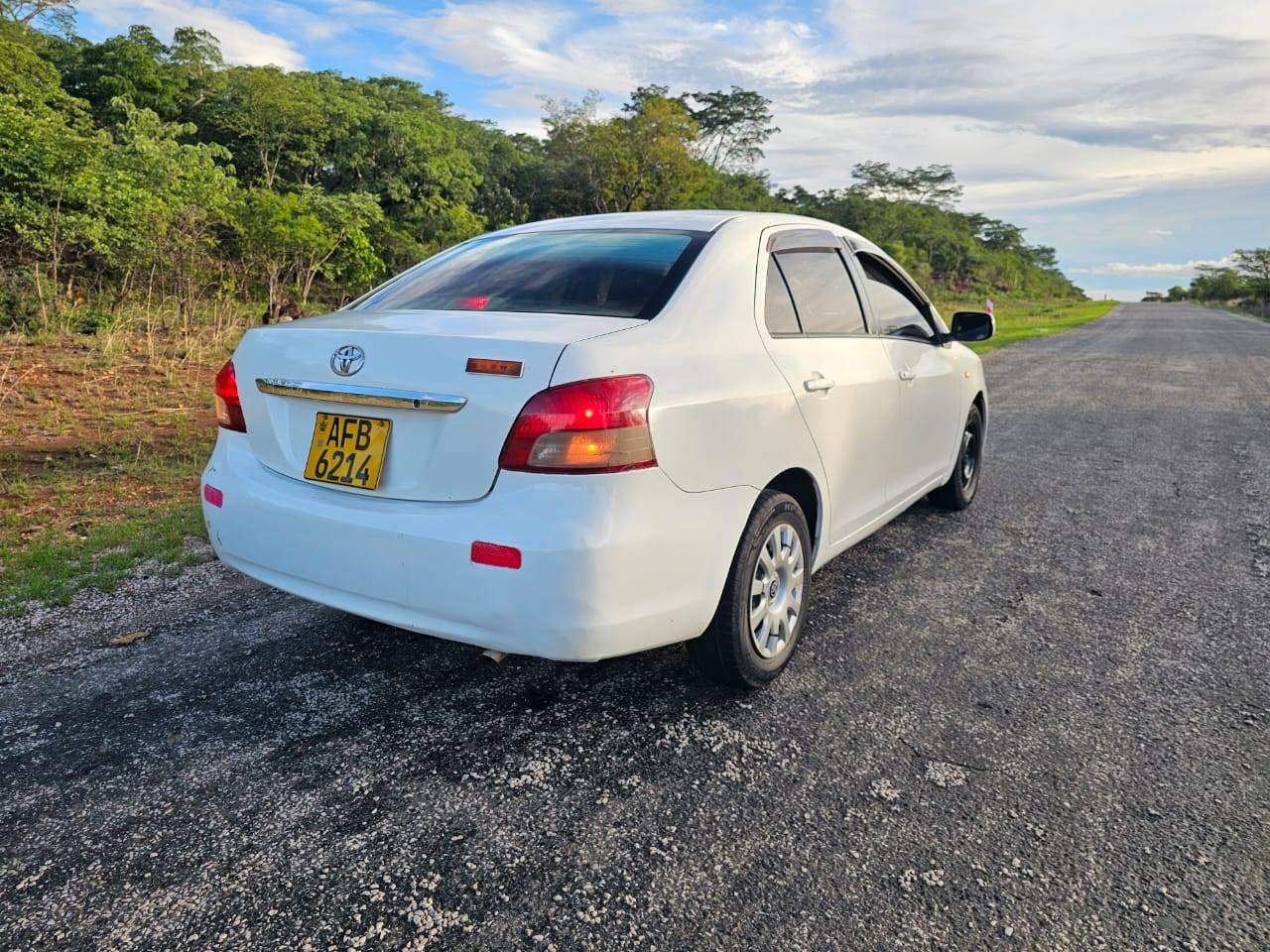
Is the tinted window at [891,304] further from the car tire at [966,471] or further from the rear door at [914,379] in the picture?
the car tire at [966,471]

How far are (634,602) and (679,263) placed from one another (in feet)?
3.90

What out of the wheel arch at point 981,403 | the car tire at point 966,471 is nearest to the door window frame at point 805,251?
the car tire at point 966,471

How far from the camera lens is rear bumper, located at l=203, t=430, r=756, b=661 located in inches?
85.4

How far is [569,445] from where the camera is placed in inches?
85.7

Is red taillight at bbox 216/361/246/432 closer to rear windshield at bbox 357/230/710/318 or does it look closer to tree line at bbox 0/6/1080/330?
rear windshield at bbox 357/230/710/318

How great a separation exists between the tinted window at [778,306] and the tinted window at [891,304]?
2.82 feet

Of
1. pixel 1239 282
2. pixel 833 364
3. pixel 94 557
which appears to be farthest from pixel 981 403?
pixel 1239 282

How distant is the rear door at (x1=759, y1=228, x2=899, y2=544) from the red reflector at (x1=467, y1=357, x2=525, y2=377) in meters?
1.01

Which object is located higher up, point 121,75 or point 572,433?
point 121,75

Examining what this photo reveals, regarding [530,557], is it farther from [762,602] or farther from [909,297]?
[909,297]

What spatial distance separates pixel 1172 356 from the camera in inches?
681

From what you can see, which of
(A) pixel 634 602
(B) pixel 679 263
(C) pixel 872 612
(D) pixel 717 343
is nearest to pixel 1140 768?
(C) pixel 872 612

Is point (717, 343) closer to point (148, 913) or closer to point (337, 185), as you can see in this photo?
point (148, 913)

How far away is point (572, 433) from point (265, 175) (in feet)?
113
